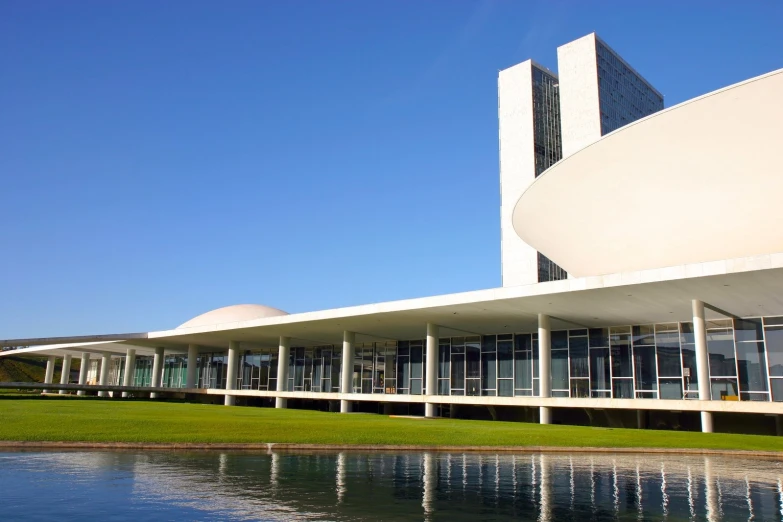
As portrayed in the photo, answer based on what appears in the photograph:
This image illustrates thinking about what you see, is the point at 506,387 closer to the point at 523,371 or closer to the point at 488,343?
the point at 523,371

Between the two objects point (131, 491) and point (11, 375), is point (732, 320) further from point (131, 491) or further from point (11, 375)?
point (11, 375)

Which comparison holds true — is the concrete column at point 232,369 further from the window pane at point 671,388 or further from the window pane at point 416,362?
the window pane at point 671,388

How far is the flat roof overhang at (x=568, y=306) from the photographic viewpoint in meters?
22.3

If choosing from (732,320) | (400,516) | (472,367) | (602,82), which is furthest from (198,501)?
(602,82)

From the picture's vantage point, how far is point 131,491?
27.7ft

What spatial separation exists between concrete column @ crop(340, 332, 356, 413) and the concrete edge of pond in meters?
24.9

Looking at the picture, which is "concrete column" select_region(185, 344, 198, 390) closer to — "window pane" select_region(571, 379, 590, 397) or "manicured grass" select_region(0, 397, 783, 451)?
→ "window pane" select_region(571, 379, 590, 397)

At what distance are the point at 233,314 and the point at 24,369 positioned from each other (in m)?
64.0

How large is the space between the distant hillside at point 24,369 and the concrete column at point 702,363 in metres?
103

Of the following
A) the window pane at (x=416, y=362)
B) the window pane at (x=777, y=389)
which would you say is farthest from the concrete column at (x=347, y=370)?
the window pane at (x=777, y=389)

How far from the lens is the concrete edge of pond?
13.4m

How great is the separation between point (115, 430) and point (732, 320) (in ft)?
85.8

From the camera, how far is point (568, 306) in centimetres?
2869

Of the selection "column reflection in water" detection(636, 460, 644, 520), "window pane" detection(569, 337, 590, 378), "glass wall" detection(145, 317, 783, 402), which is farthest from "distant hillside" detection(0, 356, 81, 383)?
"column reflection in water" detection(636, 460, 644, 520)
